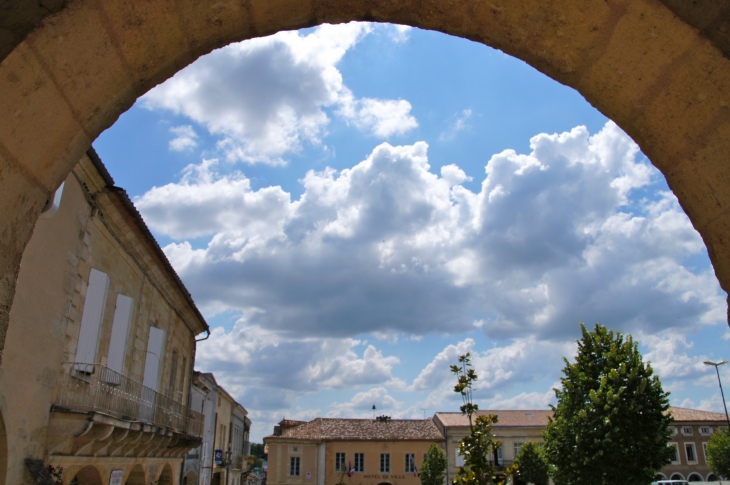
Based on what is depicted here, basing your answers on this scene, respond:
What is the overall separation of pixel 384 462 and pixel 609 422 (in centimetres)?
2989

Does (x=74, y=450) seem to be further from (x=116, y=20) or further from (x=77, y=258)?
(x=116, y=20)

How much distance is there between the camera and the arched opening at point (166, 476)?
15853mm

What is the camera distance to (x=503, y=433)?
152 feet

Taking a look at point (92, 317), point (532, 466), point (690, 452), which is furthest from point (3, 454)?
point (690, 452)

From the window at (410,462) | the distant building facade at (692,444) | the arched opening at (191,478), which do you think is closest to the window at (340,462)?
the window at (410,462)

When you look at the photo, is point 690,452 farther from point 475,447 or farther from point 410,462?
point 475,447

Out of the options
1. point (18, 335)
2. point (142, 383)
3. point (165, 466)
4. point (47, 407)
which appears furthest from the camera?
point (165, 466)

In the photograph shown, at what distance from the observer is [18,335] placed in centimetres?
740

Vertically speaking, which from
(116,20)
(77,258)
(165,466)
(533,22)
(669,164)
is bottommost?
(165,466)

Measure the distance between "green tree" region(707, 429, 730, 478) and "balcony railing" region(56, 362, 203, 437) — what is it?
38429mm

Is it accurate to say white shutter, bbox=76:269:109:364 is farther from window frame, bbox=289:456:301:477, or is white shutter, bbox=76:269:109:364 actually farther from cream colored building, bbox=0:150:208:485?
window frame, bbox=289:456:301:477

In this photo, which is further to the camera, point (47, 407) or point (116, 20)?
point (47, 407)

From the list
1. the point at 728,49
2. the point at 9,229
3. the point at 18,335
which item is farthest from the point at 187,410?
the point at 728,49

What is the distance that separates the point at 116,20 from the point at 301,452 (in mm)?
46167
